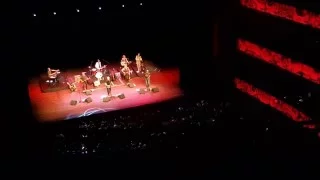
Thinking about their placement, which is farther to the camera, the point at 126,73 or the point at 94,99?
the point at 126,73

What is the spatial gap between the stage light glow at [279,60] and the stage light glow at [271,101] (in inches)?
45.1

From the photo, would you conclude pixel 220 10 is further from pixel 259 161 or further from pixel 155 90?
pixel 259 161

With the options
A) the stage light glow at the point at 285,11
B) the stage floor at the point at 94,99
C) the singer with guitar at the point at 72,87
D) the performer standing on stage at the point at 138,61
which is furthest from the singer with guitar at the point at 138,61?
the stage light glow at the point at 285,11

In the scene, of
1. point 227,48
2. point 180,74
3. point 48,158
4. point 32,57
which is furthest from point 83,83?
point 48,158

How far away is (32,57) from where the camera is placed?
14445 millimetres

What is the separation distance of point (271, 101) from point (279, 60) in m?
1.53

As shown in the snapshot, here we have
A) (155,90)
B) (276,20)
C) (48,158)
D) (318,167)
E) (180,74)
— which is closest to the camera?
(318,167)

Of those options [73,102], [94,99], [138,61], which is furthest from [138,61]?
[73,102]

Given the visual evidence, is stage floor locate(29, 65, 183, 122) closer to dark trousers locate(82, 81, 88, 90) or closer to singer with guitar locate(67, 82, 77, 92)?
singer with guitar locate(67, 82, 77, 92)

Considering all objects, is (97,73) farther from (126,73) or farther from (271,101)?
(271,101)

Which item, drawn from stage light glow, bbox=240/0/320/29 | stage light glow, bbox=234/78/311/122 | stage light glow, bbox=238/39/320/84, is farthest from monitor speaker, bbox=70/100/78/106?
stage light glow, bbox=240/0/320/29

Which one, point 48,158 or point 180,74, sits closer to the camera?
point 48,158

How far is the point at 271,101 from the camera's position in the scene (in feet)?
43.1

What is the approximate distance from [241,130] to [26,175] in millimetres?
3130
